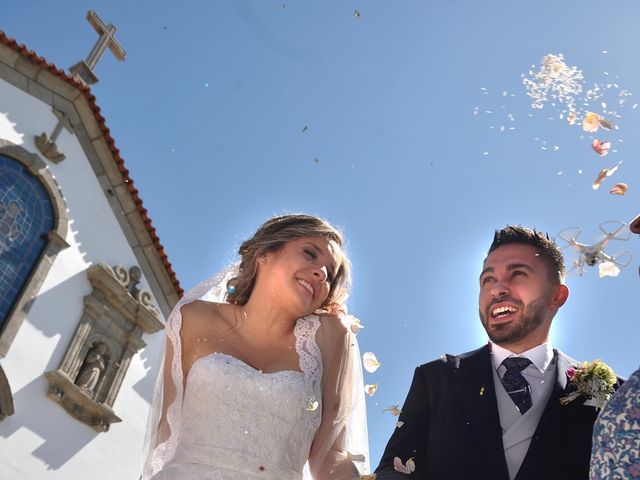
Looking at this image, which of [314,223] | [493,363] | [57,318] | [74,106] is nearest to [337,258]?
[314,223]

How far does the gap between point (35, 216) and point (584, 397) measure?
10235mm

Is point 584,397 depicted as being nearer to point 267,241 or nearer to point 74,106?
point 267,241

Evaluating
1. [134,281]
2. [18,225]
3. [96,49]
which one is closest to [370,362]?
[18,225]

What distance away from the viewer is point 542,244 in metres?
3.94

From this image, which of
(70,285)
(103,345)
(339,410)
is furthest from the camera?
(103,345)

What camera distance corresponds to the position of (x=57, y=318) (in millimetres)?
11086

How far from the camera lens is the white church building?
10258mm

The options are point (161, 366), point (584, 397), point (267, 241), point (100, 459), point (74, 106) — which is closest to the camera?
point (584, 397)

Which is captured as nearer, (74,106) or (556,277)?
(556,277)

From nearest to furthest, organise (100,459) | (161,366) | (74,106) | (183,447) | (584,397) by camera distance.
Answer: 1. (584,397)
2. (183,447)
3. (161,366)
4. (100,459)
5. (74,106)

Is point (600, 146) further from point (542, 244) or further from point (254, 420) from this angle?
point (254, 420)

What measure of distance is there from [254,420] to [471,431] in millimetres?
1257

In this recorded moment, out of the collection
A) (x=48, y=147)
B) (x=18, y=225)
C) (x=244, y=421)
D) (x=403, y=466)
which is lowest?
(x=403, y=466)

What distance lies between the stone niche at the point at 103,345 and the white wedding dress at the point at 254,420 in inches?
292
